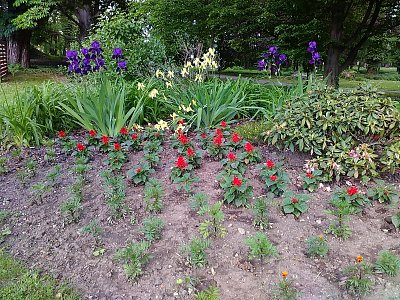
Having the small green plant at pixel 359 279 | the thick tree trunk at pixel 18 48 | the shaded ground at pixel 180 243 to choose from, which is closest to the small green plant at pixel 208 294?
the shaded ground at pixel 180 243

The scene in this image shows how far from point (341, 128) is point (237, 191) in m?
1.12

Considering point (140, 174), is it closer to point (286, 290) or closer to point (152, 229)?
point (152, 229)

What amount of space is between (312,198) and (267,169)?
40 centimetres

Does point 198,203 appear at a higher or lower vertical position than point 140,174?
lower

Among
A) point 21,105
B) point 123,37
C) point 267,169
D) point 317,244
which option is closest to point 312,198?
point 267,169

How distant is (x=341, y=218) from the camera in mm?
2318

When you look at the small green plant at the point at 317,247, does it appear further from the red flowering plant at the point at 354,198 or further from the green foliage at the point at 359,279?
the red flowering plant at the point at 354,198

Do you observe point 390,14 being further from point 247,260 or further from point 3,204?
point 3,204

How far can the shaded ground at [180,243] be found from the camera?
1979 mm

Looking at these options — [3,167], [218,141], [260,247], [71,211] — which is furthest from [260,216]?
[3,167]

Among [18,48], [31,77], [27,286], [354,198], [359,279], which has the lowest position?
[27,286]

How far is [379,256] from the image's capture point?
2.12m

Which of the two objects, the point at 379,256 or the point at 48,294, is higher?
the point at 379,256

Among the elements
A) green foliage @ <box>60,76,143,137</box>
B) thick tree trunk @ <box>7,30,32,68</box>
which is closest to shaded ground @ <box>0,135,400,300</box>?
green foliage @ <box>60,76,143,137</box>
